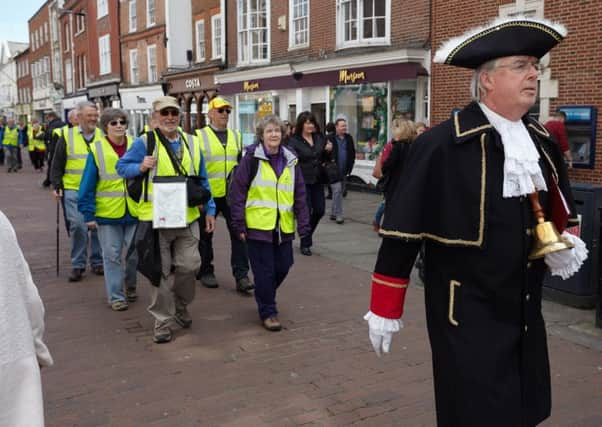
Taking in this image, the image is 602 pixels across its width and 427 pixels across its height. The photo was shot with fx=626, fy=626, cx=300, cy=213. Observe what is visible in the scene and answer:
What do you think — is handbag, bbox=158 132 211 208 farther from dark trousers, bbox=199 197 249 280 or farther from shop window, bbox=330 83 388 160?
shop window, bbox=330 83 388 160

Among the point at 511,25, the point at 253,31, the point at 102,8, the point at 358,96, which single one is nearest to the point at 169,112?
the point at 511,25

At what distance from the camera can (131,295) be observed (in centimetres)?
664

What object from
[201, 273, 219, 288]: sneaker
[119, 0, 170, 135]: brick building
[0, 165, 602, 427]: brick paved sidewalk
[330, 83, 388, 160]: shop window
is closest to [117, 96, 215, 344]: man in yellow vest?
[0, 165, 602, 427]: brick paved sidewalk

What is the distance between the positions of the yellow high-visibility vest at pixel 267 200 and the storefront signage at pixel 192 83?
827 inches

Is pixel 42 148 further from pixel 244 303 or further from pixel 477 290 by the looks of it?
pixel 477 290

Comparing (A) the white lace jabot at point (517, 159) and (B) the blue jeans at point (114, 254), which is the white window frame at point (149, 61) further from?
(A) the white lace jabot at point (517, 159)

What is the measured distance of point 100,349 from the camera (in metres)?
5.12

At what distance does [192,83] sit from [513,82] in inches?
981

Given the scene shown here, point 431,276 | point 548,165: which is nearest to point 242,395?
point 431,276

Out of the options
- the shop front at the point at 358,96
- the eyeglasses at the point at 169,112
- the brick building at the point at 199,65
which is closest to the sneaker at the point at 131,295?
the eyeglasses at the point at 169,112

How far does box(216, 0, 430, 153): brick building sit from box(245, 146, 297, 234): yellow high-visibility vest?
9533 mm

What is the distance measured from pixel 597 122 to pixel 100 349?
9.46 m

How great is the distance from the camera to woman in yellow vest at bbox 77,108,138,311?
6.22m

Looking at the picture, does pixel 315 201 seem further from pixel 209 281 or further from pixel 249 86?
pixel 249 86
